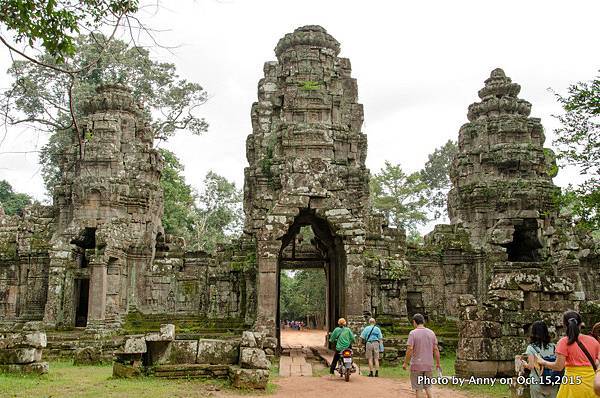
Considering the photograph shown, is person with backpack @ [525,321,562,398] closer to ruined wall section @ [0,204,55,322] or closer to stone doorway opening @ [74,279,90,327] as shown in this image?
stone doorway opening @ [74,279,90,327]

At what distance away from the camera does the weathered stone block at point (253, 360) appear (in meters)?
9.56

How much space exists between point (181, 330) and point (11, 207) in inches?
1037

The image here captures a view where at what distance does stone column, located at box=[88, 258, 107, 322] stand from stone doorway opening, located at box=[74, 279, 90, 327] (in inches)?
61.4

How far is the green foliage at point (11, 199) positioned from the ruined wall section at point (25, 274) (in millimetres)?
19919

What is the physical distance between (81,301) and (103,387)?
1062 cm

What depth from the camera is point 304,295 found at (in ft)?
133

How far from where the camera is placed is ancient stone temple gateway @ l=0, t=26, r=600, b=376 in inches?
639

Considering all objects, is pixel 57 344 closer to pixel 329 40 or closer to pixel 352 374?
pixel 352 374

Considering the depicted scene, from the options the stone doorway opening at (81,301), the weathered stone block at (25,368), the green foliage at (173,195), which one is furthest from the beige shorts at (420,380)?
the green foliage at (173,195)

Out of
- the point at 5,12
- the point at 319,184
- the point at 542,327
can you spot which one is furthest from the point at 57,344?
the point at 542,327

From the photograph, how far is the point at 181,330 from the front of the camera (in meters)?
16.1

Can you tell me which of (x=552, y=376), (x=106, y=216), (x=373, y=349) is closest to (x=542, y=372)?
(x=552, y=376)

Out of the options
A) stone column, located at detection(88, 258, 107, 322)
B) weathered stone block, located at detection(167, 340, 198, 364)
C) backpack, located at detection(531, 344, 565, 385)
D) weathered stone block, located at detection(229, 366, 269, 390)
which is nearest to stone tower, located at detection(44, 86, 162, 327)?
stone column, located at detection(88, 258, 107, 322)

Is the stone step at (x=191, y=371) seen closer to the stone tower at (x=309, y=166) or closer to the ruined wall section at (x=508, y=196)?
the stone tower at (x=309, y=166)
